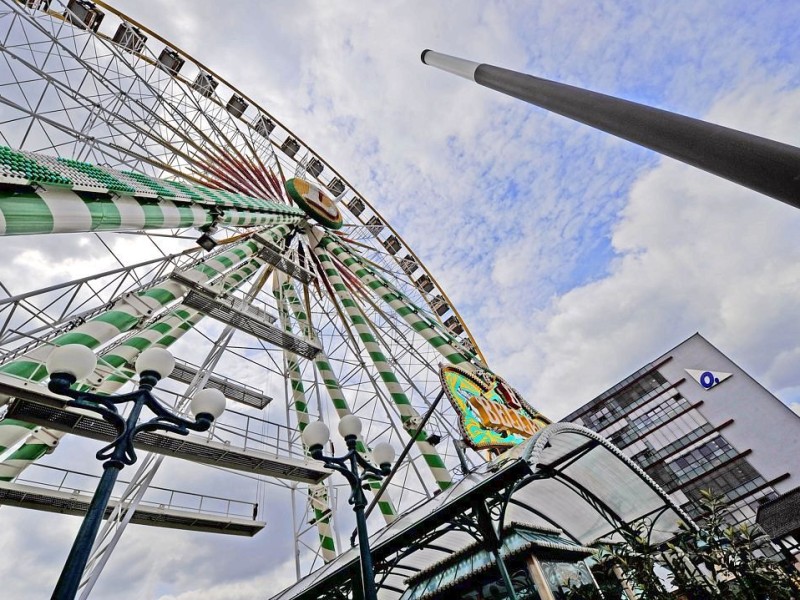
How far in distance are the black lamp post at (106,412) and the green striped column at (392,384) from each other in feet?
21.2

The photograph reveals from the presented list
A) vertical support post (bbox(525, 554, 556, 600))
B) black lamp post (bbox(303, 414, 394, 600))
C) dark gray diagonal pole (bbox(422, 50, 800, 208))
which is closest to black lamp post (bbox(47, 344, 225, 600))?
black lamp post (bbox(303, 414, 394, 600))

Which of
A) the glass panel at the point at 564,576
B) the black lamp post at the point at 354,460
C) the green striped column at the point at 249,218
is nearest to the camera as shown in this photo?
the black lamp post at the point at 354,460

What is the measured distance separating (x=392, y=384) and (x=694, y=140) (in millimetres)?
9887

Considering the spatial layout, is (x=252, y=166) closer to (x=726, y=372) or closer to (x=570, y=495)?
(x=570, y=495)

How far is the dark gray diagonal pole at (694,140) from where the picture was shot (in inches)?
69.6

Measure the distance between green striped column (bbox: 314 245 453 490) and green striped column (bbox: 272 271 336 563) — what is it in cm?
181

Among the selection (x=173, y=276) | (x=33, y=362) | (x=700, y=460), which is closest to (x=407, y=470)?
(x=173, y=276)

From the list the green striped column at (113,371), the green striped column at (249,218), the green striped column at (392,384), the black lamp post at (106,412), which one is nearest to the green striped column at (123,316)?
the green striped column at (113,371)

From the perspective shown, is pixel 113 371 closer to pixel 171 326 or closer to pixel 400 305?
pixel 171 326

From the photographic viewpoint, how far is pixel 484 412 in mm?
8820

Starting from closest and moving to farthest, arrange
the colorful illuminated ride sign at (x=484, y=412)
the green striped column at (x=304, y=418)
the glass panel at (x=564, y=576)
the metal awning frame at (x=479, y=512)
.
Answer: the metal awning frame at (x=479, y=512) < the glass panel at (x=564, y=576) < the colorful illuminated ride sign at (x=484, y=412) < the green striped column at (x=304, y=418)

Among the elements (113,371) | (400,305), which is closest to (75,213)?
(113,371)

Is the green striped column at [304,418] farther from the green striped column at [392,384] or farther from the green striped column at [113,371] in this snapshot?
the green striped column at [113,371]

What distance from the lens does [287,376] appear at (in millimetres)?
13461
